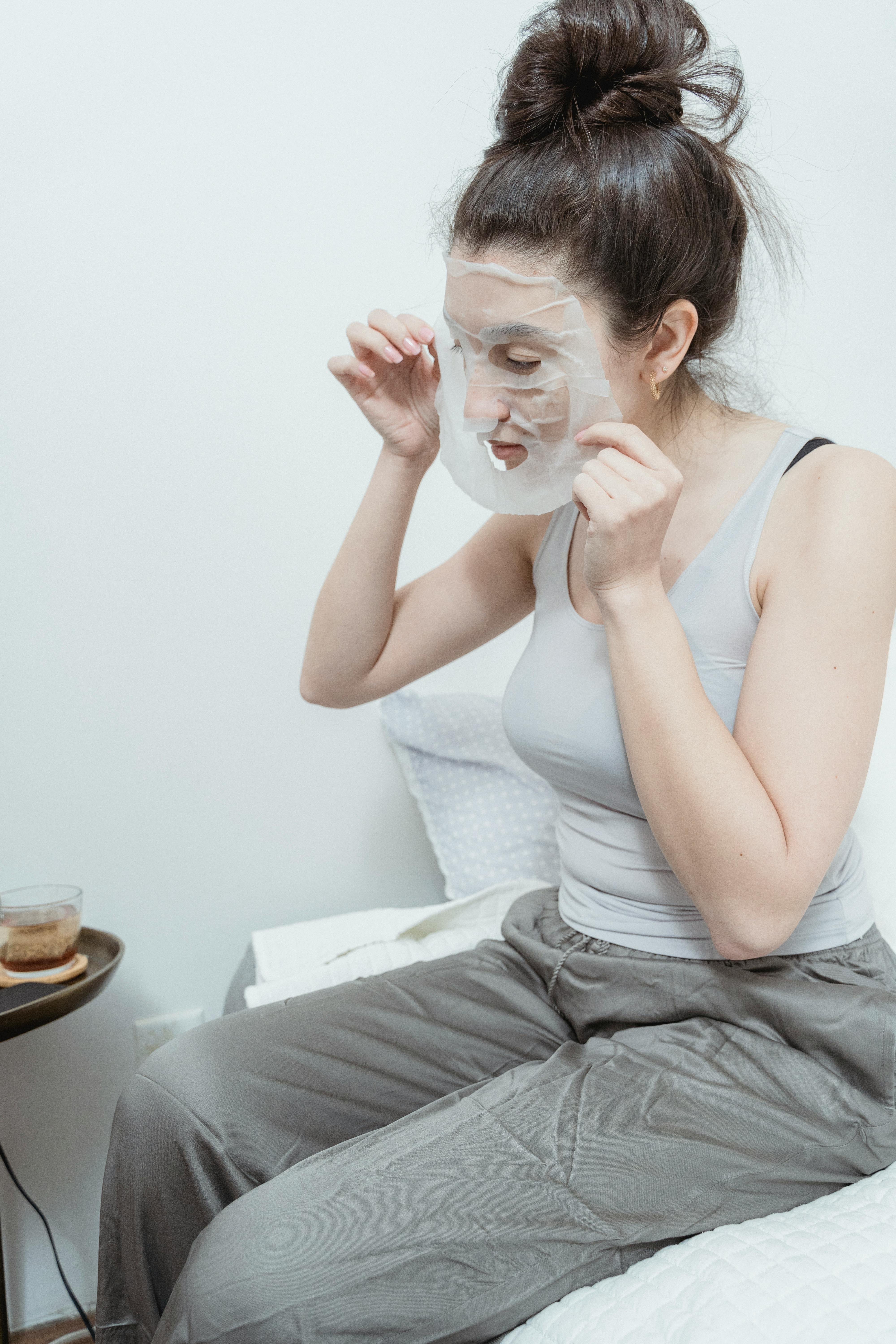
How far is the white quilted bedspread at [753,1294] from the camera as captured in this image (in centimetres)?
60

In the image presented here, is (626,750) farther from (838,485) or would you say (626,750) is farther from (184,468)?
(184,468)

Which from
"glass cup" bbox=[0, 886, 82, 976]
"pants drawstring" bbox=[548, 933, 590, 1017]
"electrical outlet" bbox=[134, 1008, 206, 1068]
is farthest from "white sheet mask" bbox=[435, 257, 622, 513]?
"electrical outlet" bbox=[134, 1008, 206, 1068]

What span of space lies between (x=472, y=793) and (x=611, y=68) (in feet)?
2.83

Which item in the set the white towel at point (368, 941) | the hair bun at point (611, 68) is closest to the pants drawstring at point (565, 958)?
the white towel at point (368, 941)

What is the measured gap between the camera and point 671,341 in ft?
2.77

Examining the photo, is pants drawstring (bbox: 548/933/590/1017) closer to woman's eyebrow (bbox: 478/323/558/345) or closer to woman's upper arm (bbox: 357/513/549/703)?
woman's upper arm (bbox: 357/513/549/703)

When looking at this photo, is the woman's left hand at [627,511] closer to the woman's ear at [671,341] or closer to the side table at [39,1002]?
the woman's ear at [671,341]

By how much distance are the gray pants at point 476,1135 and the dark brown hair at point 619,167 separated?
56 cm

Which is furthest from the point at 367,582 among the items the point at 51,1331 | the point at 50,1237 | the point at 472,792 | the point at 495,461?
the point at 51,1331

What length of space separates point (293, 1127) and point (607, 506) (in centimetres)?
55

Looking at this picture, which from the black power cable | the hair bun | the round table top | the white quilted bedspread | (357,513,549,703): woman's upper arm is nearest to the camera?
the white quilted bedspread

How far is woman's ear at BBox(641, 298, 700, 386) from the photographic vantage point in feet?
2.72

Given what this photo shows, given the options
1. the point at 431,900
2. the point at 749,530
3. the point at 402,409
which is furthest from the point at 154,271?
the point at 431,900

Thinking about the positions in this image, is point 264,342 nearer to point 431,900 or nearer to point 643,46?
point 643,46
